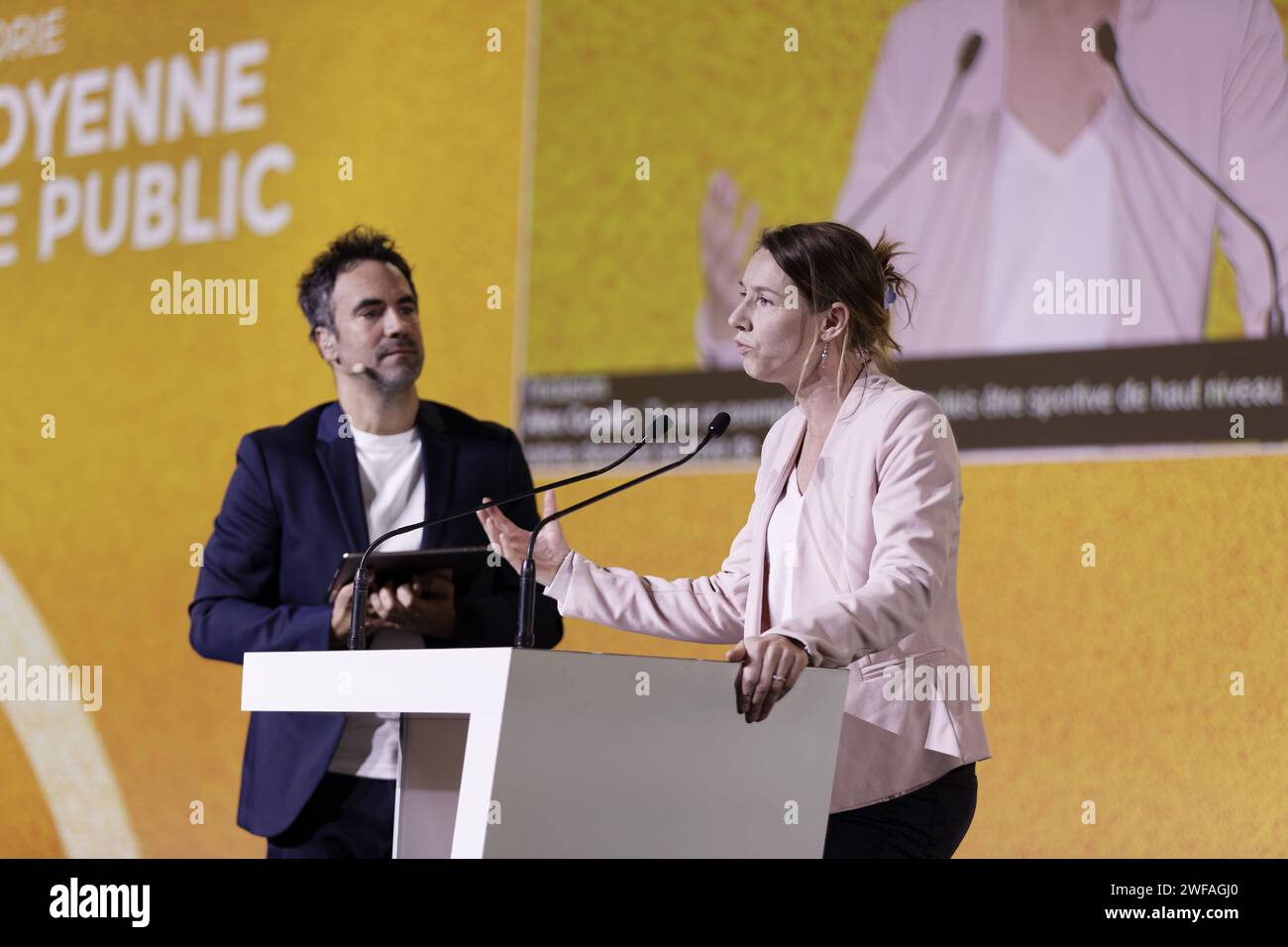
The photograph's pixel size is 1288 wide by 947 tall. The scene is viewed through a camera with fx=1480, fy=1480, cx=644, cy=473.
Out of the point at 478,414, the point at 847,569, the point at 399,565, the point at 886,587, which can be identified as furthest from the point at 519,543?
the point at 478,414

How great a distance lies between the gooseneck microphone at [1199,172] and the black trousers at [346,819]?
2.18m

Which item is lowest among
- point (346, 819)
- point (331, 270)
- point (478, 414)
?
point (346, 819)

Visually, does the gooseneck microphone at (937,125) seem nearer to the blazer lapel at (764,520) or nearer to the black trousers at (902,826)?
the blazer lapel at (764,520)

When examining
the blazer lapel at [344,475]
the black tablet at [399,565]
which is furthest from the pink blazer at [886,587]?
the blazer lapel at [344,475]

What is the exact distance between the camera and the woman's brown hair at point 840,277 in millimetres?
2115

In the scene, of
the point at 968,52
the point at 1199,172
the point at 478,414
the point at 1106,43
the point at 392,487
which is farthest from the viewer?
the point at 478,414

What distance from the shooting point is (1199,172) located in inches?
134

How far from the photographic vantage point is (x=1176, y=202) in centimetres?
343

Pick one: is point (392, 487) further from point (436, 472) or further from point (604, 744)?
point (604, 744)

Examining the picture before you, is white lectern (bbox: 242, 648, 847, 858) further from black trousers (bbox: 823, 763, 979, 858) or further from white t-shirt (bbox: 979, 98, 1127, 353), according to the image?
white t-shirt (bbox: 979, 98, 1127, 353)

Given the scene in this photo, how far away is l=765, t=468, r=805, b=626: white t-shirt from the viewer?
203 centimetres

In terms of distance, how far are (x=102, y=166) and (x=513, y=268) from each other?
1.71 metres

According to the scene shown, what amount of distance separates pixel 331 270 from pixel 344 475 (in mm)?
560
